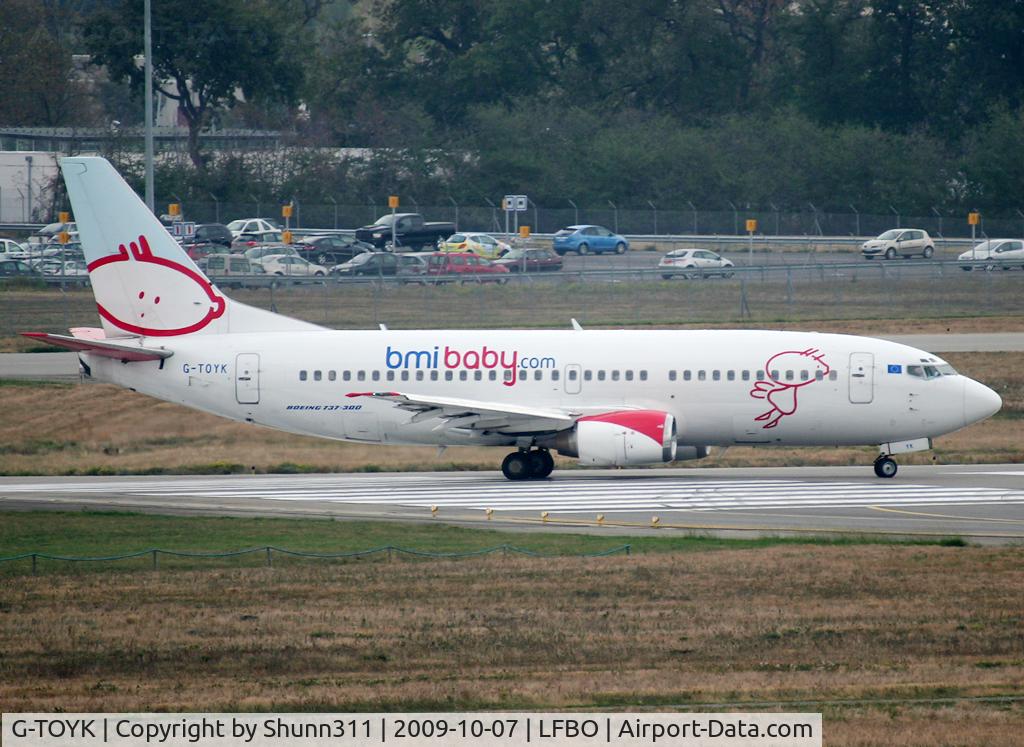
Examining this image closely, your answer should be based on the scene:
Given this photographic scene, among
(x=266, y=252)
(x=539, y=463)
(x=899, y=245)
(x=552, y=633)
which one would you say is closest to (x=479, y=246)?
(x=266, y=252)

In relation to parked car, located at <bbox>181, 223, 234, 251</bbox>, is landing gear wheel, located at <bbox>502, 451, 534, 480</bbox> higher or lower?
lower

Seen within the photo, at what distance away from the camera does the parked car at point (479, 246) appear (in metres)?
87.6

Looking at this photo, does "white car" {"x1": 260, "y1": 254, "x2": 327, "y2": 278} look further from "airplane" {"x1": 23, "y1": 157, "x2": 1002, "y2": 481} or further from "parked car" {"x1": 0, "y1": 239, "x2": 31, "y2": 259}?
"airplane" {"x1": 23, "y1": 157, "x2": 1002, "y2": 481}

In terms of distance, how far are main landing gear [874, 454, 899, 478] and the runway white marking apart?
78cm

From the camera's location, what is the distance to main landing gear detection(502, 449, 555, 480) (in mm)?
37500

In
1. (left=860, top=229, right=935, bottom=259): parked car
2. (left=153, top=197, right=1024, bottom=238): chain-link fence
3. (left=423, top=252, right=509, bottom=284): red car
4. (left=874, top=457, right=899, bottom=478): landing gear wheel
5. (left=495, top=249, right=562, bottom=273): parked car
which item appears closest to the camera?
(left=874, top=457, right=899, bottom=478): landing gear wheel

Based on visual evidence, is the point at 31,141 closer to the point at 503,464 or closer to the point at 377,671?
the point at 503,464

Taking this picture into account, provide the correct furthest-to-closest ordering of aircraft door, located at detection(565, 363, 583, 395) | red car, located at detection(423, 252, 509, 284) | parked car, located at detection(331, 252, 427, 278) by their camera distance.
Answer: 1. parked car, located at detection(331, 252, 427, 278)
2. red car, located at detection(423, 252, 509, 284)
3. aircraft door, located at detection(565, 363, 583, 395)

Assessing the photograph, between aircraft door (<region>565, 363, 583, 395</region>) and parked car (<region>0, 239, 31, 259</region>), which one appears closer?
aircraft door (<region>565, 363, 583, 395</region>)

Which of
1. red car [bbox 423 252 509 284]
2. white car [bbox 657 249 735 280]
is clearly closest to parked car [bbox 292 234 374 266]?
red car [bbox 423 252 509 284]

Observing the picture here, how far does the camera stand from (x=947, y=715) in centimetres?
1666

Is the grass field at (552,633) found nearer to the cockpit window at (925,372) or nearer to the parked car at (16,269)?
the cockpit window at (925,372)

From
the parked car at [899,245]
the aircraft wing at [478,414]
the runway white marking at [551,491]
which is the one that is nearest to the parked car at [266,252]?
the parked car at [899,245]
